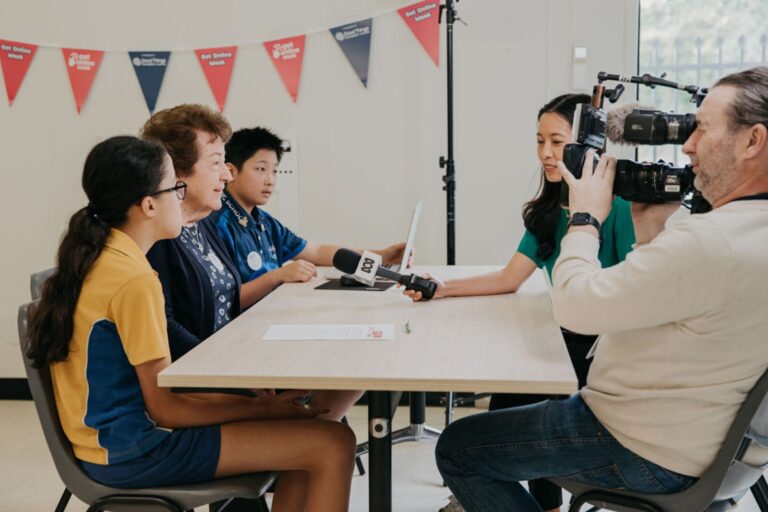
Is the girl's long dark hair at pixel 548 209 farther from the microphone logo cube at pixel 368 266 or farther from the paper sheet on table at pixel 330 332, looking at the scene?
the paper sheet on table at pixel 330 332

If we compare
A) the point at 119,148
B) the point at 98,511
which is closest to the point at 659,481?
the point at 98,511

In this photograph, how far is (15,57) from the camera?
3480mm

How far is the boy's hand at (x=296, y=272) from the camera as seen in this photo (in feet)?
7.72

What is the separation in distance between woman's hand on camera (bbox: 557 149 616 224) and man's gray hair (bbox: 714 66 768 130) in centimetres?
30

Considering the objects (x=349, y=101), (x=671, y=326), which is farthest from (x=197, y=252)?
(x=349, y=101)

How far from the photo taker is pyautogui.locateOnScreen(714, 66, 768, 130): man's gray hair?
4.23ft

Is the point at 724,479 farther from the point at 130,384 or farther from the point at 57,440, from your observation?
the point at 57,440

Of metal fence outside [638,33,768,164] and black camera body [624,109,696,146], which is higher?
metal fence outside [638,33,768,164]

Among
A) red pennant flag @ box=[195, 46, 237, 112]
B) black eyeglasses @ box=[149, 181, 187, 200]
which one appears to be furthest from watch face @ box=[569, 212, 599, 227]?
red pennant flag @ box=[195, 46, 237, 112]

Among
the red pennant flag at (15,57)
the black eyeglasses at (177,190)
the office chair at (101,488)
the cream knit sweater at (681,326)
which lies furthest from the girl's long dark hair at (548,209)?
the red pennant flag at (15,57)

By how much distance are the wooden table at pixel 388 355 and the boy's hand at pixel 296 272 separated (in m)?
0.25

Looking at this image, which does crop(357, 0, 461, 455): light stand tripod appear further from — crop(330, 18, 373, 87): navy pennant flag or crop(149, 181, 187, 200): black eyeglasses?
crop(149, 181, 187, 200): black eyeglasses

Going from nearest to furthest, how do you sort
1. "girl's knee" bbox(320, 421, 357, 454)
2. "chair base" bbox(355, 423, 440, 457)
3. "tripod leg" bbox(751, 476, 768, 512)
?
1. "girl's knee" bbox(320, 421, 357, 454)
2. "tripod leg" bbox(751, 476, 768, 512)
3. "chair base" bbox(355, 423, 440, 457)

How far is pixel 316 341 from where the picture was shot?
5.33 feet
